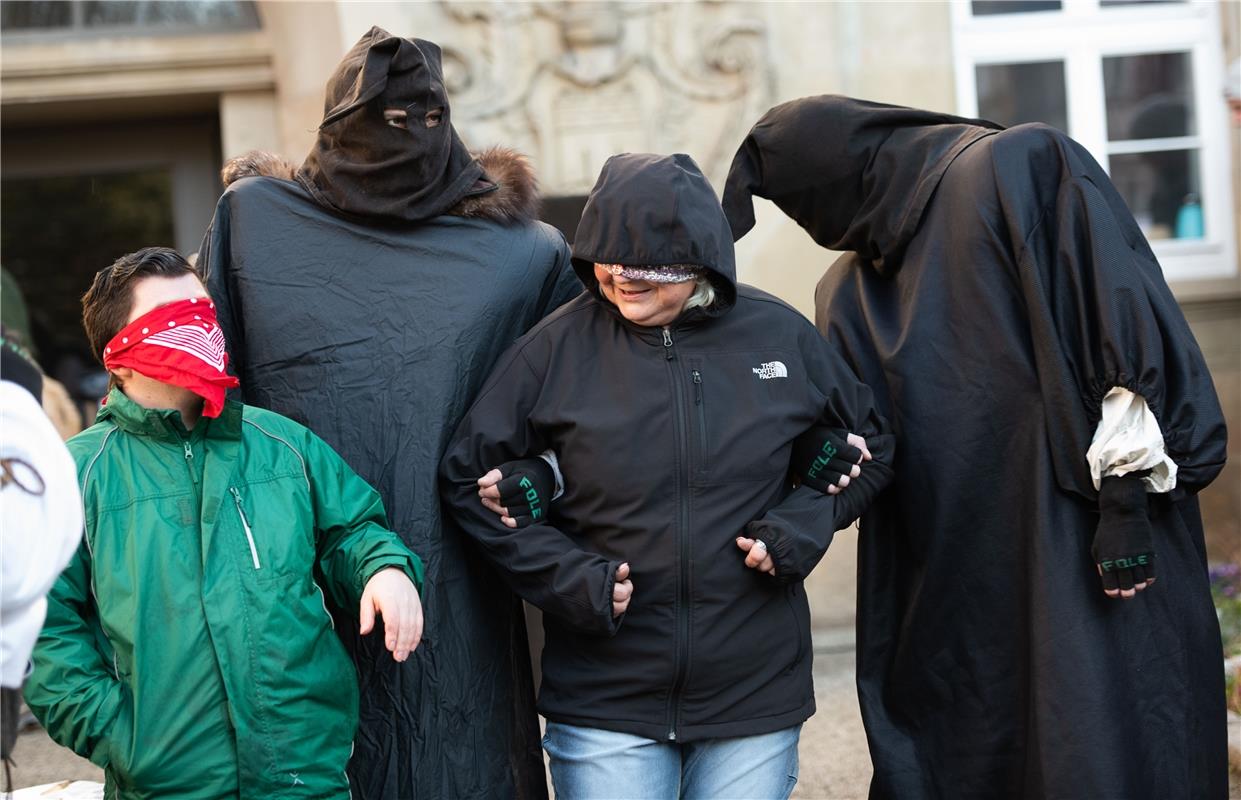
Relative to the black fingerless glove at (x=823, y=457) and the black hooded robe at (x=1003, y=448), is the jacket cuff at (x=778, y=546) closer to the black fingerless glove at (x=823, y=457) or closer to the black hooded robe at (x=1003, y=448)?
the black fingerless glove at (x=823, y=457)

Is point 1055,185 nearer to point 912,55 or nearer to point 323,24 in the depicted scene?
point 912,55

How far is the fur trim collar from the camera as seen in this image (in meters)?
3.20

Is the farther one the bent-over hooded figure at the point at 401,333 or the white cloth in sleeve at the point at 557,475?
the bent-over hooded figure at the point at 401,333

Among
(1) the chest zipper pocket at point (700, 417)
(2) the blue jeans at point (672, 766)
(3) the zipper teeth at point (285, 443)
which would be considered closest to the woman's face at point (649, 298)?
(1) the chest zipper pocket at point (700, 417)

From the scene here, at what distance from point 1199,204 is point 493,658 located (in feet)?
15.9

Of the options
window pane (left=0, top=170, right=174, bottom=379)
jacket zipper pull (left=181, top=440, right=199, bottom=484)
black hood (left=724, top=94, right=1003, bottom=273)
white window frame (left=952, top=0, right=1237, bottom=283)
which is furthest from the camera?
window pane (left=0, top=170, right=174, bottom=379)

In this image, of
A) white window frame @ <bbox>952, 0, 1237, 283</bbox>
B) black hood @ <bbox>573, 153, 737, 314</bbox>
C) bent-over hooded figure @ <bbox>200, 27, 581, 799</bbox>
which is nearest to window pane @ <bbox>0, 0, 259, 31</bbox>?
white window frame @ <bbox>952, 0, 1237, 283</bbox>

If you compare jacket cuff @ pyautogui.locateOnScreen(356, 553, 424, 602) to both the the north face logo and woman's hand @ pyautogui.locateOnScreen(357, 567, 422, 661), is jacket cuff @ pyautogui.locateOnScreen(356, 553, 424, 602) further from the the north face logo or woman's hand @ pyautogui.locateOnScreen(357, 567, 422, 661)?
the the north face logo

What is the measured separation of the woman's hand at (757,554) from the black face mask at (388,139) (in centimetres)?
96

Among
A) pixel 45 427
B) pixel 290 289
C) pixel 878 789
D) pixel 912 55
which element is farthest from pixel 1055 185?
pixel 912 55

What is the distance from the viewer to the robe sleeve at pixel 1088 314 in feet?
10.0

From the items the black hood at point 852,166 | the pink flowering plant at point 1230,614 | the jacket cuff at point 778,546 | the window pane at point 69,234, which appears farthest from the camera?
the window pane at point 69,234

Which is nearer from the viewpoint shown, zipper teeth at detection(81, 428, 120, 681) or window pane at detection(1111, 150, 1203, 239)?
zipper teeth at detection(81, 428, 120, 681)

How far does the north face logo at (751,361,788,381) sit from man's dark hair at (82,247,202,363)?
107 cm
